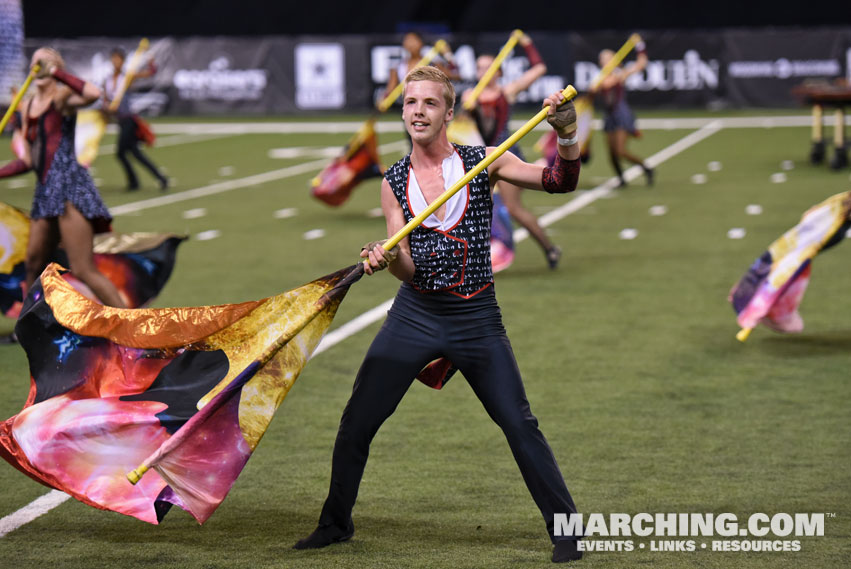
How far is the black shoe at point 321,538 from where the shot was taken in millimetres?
5191

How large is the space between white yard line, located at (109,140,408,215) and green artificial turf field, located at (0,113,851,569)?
3.27 metres

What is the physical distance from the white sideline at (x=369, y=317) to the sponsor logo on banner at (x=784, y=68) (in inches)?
300

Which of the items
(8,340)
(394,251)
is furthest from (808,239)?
(8,340)

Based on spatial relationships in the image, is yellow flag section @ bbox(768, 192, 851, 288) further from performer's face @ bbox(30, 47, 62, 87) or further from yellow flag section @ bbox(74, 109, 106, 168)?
yellow flag section @ bbox(74, 109, 106, 168)

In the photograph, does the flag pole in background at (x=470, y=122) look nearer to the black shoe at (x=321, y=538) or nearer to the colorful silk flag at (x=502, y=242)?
the colorful silk flag at (x=502, y=242)

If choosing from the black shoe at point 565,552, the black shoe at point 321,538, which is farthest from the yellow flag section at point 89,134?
the black shoe at point 565,552

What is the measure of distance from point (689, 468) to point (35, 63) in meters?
4.73

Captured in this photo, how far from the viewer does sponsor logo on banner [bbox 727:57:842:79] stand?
30.7m

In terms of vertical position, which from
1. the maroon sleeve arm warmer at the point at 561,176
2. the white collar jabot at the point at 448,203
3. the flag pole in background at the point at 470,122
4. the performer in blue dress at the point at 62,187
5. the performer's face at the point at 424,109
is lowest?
the flag pole in background at the point at 470,122

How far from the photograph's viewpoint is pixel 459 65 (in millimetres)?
32062

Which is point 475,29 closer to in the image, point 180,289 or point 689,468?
point 180,289

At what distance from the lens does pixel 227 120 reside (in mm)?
32906

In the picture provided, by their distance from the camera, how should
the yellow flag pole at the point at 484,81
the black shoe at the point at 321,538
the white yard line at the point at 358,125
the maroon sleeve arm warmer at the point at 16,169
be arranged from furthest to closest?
1. the white yard line at the point at 358,125
2. the yellow flag pole at the point at 484,81
3. the maroon sleeve arm warmer at the point at 16,169
4. the black shoe at the point at 321,538

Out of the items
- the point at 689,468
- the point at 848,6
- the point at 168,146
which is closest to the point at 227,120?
the point at 168,146
